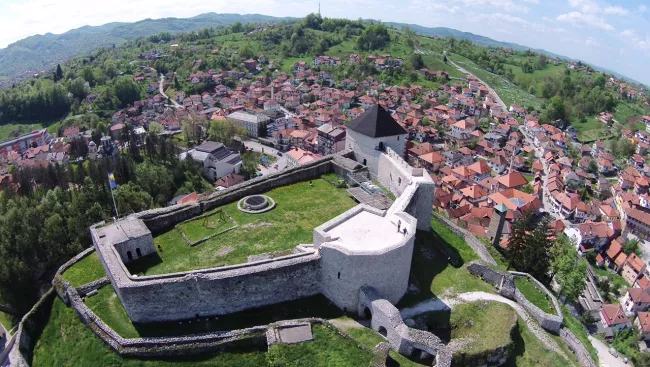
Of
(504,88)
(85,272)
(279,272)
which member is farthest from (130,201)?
(504,88)

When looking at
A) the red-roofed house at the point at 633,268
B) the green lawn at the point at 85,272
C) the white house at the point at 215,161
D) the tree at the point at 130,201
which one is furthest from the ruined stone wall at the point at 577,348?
the white house at the point at 215,161

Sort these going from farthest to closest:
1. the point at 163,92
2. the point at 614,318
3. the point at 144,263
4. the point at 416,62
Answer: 1. the point at 416,62
2. the point at 163,92
3. the point at 614,318
4. the point at 144,263

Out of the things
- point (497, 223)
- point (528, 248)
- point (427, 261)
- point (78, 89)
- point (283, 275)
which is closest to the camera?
point (283, 275)

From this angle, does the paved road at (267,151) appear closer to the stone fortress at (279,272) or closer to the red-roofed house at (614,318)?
the stone fortress at (279,272)

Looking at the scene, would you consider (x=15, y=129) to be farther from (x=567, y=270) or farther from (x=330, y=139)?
(x=567, y=270)

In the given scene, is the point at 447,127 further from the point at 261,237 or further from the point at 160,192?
the point at 261,237

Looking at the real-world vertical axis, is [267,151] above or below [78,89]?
below

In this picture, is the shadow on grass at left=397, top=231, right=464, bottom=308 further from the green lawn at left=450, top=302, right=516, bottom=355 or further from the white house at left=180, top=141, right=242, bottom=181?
the white house at left=180, top=141, right=242, bottom=181
